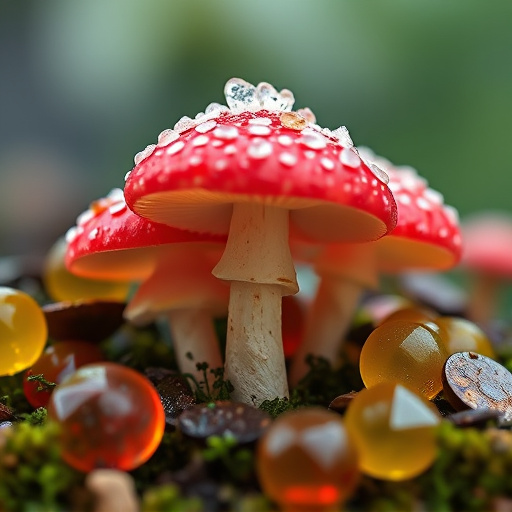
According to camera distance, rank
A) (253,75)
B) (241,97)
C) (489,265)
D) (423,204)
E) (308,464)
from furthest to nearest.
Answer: (253,75), (489,265), (423,204), (241,97), (308,464)

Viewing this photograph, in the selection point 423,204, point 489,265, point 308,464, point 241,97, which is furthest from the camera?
point 489,265

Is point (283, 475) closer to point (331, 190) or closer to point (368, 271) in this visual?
point (331, 190)

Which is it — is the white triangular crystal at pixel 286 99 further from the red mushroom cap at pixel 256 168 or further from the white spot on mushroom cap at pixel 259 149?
the white spot on mushroom cap at pixel 259 149

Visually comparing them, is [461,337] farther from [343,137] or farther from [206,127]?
[206,127]

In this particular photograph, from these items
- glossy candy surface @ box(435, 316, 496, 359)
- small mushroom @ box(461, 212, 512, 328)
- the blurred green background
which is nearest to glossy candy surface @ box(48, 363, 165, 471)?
glossy candy surface @ box(435, 316, 496, 359)

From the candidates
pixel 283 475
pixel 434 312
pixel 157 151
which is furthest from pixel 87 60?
pixel 283 475

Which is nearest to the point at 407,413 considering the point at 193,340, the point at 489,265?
the point at 193,340

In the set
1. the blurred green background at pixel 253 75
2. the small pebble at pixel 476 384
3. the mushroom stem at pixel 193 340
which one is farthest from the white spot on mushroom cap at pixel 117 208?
the blurred green background at pixel 253 75
